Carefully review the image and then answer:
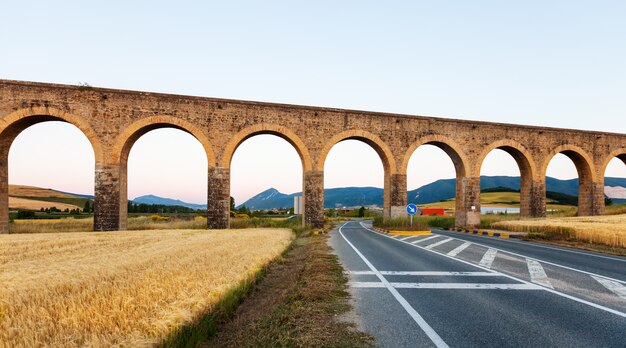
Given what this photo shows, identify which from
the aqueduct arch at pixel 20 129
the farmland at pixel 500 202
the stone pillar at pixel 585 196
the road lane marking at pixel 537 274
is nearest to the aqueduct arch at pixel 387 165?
the aqueduct arch at pixel 20 129

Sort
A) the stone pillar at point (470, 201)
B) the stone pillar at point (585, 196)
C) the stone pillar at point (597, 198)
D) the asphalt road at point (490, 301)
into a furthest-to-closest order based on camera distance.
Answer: the stone pillar at point (585, 196)
the stone pillar at point (597, 198)
the stone pillar at point (470, 201)
the asphalt road at point (490, 301)

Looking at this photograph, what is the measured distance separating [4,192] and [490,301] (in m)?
25.1

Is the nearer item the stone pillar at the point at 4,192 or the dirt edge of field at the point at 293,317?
the dirt edge of field at the point at 293,317

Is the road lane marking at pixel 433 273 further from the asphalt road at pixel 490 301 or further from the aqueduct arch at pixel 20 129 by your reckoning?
the aqueduct arch at pixel 20 129

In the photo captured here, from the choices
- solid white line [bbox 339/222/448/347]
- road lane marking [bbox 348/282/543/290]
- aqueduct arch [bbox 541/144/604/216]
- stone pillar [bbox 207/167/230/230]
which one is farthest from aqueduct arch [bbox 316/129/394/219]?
road lane marking [bbox 348/282/543/290]

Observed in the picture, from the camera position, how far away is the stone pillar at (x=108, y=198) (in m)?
21.1

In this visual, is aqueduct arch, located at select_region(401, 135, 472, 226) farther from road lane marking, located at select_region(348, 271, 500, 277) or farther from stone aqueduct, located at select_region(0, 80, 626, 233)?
Answer: road lane marking, located at select_region(348, 271, 500, 277)

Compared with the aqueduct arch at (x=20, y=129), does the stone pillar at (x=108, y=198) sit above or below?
below

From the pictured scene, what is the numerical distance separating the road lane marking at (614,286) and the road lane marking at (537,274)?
2.93ft

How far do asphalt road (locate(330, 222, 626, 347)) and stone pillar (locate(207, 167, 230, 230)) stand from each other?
47.1 feet

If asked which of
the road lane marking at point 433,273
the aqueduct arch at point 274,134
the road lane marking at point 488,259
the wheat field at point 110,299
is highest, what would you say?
the aqueduct arch at point 274,134

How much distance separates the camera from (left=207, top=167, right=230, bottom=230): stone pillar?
22672 mm

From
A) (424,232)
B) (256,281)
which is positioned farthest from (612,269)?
(424,232)

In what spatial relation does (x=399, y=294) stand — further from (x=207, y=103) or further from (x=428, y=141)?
(x=428, y=141)
